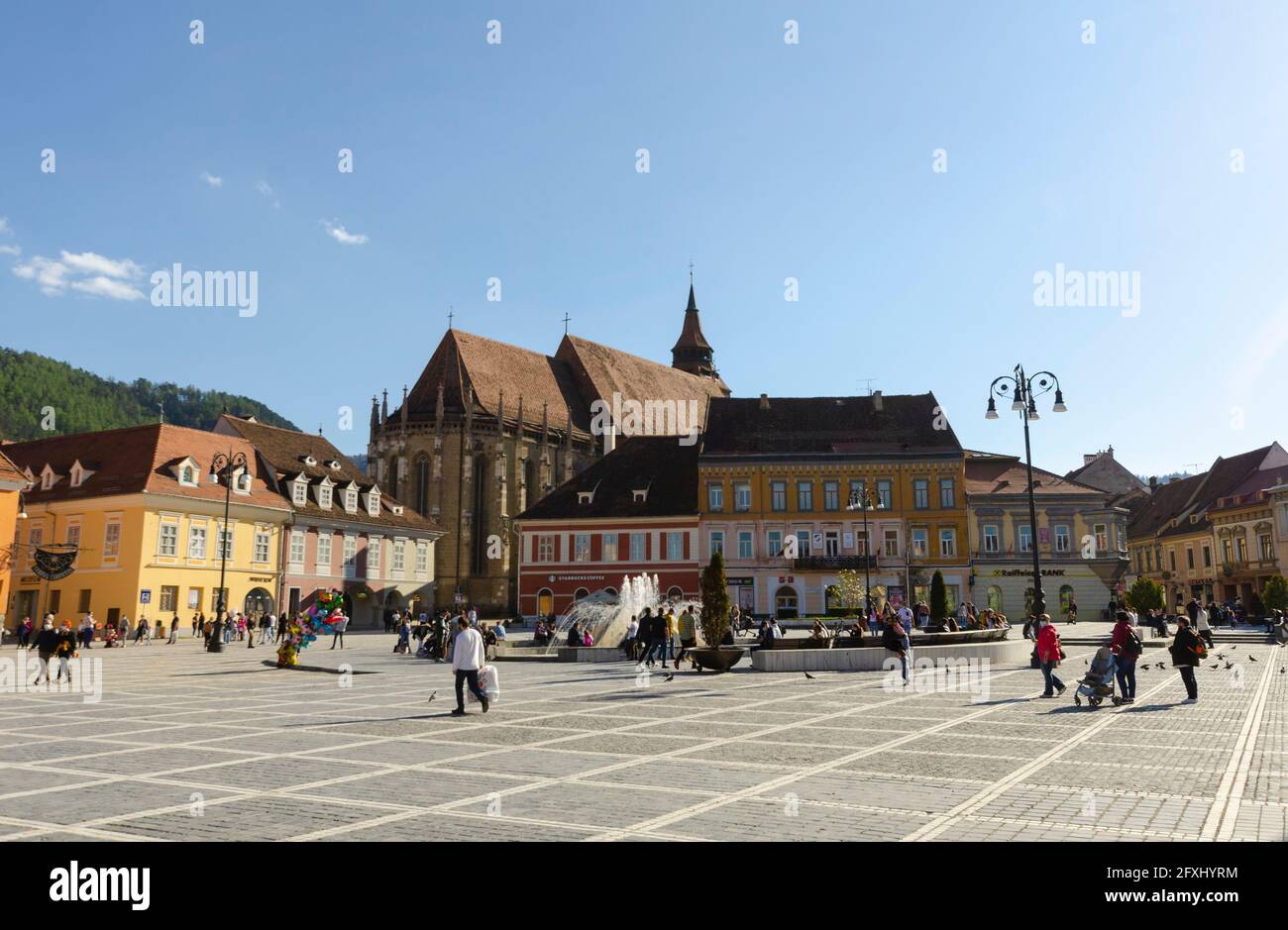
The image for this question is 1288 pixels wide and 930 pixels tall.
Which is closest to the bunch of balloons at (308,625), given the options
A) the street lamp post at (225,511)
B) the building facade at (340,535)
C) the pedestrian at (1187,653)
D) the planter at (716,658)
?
the street lamp post at (225,511)

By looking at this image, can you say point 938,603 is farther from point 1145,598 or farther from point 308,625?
point 308,625

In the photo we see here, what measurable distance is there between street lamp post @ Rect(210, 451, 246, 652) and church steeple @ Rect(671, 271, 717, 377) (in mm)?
55491

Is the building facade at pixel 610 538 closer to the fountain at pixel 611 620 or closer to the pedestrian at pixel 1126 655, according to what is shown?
the fountain at pixel 611 620

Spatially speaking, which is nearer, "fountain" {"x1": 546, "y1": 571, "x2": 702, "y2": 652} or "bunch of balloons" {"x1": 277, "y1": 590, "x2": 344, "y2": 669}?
"bunch of balloons" {"x1": 277, "y1": 590, "x2": 344, "y2": 669}

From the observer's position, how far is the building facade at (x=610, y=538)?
58.0 m

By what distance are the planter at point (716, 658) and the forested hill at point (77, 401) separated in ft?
307

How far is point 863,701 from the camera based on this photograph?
17234 millimetres

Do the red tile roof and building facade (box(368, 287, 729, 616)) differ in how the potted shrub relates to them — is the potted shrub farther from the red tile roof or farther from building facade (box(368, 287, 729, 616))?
building facade (box(368, 287, 729, 616))

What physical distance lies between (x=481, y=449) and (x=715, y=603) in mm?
52393

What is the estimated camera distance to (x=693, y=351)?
102438mm

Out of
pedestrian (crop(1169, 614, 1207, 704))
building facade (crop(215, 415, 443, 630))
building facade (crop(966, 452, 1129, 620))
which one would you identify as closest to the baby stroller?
pedestrian (crop(1169, 614, 1207, 704))

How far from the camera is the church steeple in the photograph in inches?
4033

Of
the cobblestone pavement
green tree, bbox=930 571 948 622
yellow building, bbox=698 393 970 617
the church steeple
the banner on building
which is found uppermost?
the church steeple
